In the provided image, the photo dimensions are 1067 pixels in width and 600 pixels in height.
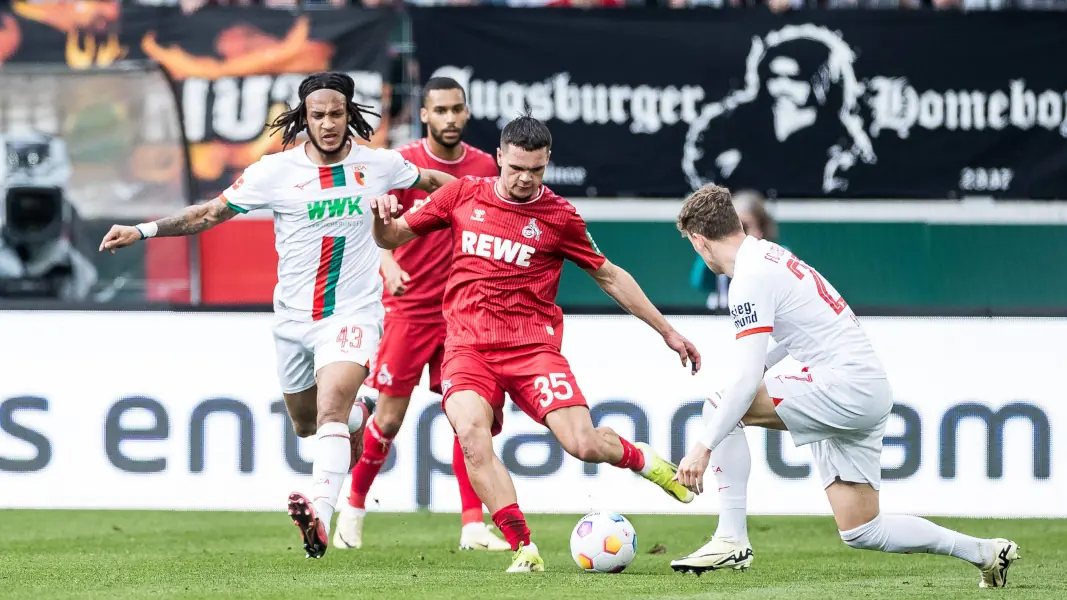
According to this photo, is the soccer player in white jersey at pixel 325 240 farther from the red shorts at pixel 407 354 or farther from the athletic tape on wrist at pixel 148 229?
the red shorts at pixel 407 354

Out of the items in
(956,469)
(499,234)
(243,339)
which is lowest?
(956,469)

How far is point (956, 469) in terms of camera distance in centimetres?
998

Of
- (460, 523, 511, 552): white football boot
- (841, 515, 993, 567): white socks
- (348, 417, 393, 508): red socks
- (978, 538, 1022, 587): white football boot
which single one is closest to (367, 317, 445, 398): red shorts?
(348, 417, 393, 508): red socks

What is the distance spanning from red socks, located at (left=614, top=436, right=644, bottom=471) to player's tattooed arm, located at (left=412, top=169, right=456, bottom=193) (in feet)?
6.10

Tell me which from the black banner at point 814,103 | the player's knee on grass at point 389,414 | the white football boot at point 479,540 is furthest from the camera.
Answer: the black banner at point 814,103

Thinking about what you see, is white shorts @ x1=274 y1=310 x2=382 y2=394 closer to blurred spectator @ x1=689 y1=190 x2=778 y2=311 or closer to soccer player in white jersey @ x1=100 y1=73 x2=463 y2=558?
soccer player in white jersey @ x1=100 y1=73 x2=463 y2=558

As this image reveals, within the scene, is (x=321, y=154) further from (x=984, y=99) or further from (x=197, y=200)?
(x=984, y=99)

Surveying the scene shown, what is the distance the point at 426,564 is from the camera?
24.9 feet

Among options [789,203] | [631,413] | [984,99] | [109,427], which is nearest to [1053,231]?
[984,99]

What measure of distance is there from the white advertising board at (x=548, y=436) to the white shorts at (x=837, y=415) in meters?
3.33

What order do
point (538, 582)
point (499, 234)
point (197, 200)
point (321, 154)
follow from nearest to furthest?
A: point (538, 582) → point (499, 234) → point (321, 154) → point (197, 200)

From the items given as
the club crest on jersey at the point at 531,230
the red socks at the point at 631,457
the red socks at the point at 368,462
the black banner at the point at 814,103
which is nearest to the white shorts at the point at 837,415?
the red socks at the point at 631,457

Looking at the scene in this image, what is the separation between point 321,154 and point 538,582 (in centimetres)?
257

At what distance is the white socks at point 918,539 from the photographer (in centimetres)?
654
